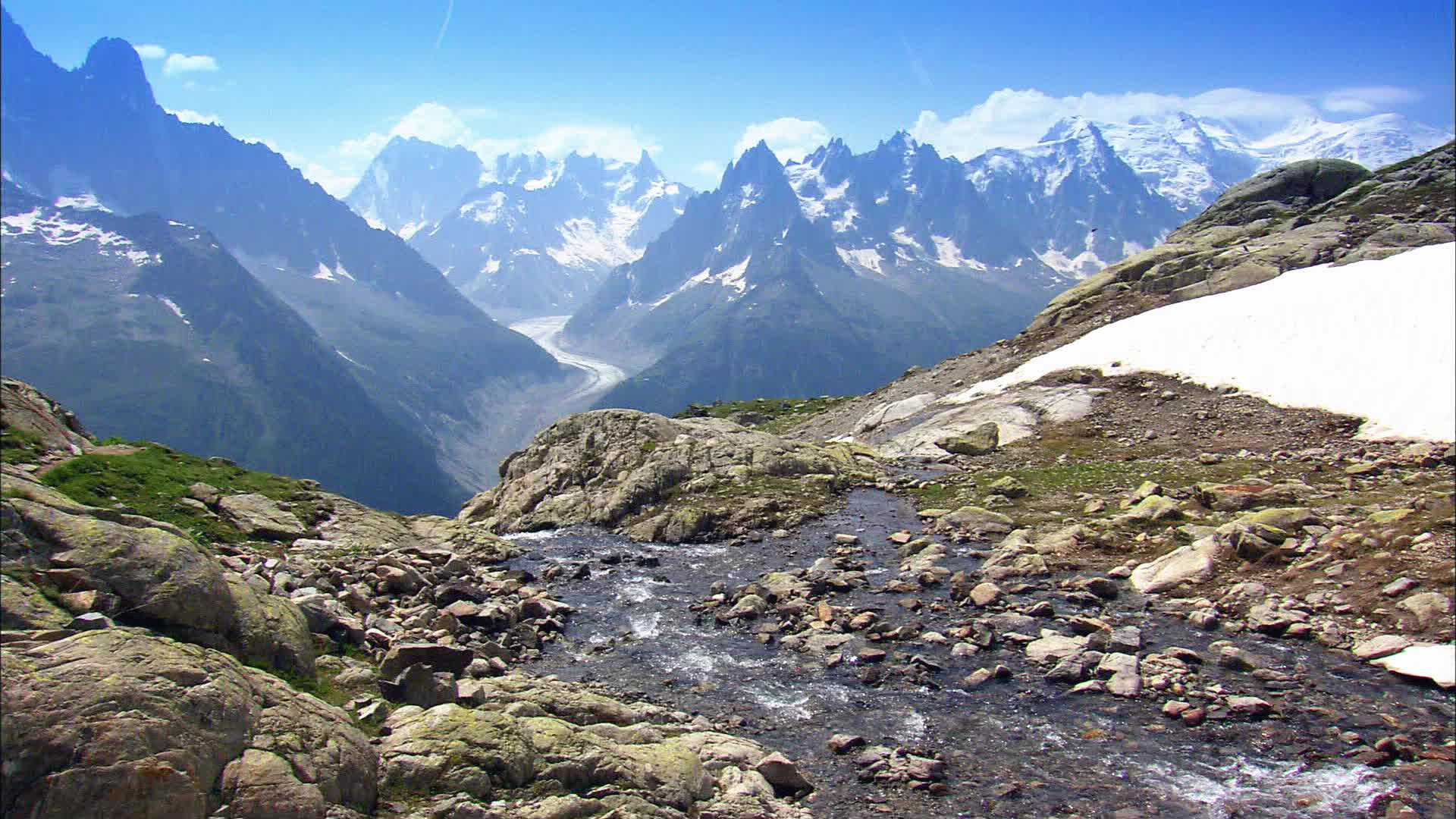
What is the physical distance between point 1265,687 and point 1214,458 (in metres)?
26.3

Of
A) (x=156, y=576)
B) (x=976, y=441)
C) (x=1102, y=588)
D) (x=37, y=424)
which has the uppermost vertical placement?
(x=37, y=424)

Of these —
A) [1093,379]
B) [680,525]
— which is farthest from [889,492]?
[1093,379]

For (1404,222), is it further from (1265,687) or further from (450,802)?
(450,802)

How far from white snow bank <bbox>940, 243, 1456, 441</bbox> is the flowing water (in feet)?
86.8

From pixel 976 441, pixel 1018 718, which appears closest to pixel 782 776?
pixel 1018 718

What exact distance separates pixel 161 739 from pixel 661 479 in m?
43.2

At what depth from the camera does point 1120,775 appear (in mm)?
17469

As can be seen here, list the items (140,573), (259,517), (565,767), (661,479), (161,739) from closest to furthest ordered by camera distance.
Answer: (161,739)
(565,767)
(140,573)
(259,517)
(661,479)

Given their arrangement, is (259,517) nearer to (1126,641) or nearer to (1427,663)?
(1126,641)

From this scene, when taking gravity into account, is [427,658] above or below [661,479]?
above

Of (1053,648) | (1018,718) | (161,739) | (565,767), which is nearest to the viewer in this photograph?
(161,739)

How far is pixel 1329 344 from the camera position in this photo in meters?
51.3

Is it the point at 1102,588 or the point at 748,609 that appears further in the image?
the point at 748,609

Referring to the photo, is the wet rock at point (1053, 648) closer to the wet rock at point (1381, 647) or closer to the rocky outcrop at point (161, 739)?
the wet rock at point (1381, 647)
